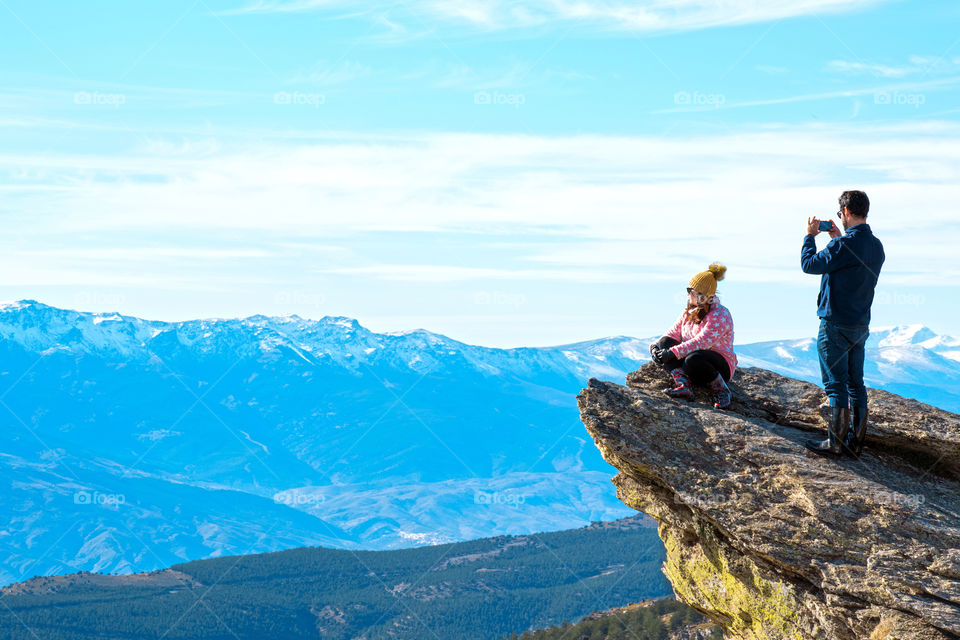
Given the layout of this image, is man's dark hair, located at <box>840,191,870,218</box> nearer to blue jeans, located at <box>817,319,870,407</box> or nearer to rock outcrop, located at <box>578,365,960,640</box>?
blue jeans, located at <box>817,319,870,407</box>

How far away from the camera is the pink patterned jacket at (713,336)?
1858 centimetres

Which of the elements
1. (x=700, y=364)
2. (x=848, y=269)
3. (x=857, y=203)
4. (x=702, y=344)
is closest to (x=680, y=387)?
(x=700, y=364)

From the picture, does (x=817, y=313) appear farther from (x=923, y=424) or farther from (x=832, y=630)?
(x=832, y=630)

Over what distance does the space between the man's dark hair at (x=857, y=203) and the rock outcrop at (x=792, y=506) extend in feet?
15.3

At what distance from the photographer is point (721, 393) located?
19.5 meters

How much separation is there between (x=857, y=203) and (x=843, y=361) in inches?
118

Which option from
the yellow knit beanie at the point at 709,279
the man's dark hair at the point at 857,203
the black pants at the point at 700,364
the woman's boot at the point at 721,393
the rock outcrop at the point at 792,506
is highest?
the man's dark hair at the point at 857,203

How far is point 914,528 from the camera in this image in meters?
15.3

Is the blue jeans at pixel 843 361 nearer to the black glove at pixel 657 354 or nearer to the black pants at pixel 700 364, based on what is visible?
the black pants at pixel 700 364

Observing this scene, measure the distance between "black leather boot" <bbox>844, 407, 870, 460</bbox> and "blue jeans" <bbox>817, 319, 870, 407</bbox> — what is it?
7.0 inches

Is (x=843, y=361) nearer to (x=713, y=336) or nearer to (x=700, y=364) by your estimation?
(x=713, y=336)

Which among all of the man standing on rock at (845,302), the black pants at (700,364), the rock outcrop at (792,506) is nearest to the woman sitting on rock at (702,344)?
the black pants at (700,364)

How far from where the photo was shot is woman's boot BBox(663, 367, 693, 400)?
1941 cm

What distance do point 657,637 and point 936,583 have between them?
103282mm
